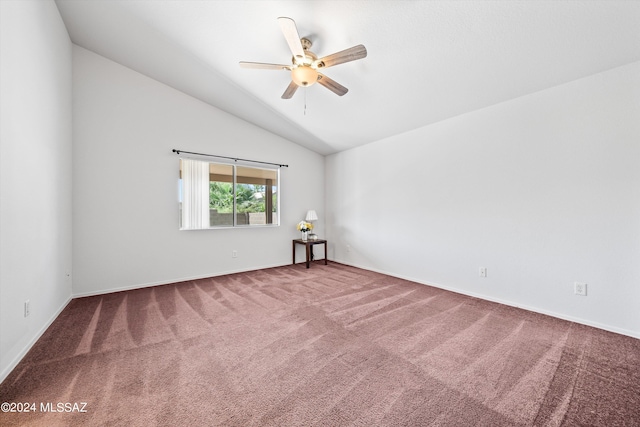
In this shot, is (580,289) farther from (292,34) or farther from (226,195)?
(226,195)

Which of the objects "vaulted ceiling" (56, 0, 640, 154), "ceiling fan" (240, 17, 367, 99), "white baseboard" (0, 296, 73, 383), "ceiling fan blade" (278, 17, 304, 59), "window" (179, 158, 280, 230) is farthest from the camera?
"window" (179, 158, 280, 230)

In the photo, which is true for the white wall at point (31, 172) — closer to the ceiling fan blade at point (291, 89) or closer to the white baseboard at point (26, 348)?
the white baseboard at point (26, 348)

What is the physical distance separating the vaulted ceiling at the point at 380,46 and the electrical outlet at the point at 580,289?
2126mm

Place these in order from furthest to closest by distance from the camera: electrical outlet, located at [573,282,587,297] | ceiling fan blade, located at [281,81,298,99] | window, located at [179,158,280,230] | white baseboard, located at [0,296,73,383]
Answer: window, located at [179,158,280,230], ceiling fan blade, located at [281,81,298,99], electrical outlet, located at [573,282,587,297], white baseboard, located at [0,296,73,383]

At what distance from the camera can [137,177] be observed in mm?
3756

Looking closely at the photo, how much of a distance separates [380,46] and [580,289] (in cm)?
320

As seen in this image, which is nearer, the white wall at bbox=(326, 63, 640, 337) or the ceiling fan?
the ceiling fan

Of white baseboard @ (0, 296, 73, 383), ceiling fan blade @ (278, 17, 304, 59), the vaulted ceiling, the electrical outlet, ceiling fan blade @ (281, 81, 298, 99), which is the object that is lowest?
white baseboard @ (0, 296, 73, 383)

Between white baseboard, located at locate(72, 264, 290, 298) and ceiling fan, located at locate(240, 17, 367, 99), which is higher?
ceiling fan, located at locate(240, 17, 367, 99)

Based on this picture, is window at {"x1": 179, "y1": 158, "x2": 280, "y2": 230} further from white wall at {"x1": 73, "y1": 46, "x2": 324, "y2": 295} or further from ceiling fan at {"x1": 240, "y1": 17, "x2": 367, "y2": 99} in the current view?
ceiling fan at {"x1": 240, "y1": 17, "x2": 367, "y2": 99}

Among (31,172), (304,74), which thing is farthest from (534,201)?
(31,172)

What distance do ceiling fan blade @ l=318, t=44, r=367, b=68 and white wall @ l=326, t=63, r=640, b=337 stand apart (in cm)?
209

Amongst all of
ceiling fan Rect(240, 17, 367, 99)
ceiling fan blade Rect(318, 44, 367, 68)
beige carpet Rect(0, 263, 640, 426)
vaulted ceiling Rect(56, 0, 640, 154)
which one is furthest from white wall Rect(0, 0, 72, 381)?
ceiling fan blade Rect(318, 44, 367, 68)

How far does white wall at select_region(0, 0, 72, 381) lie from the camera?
1766 mm
